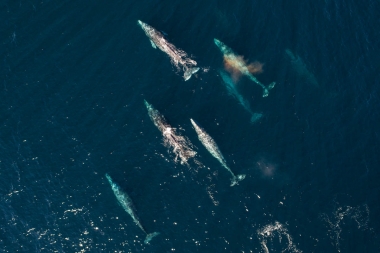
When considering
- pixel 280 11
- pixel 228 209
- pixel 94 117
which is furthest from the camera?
pixel 280 11

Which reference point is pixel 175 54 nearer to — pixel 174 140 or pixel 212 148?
pixel 174 140

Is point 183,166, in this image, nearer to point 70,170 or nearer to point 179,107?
point 179,107

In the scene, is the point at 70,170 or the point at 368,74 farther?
the point at 368,74

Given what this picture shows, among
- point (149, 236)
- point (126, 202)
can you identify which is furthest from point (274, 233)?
point (126, 202)

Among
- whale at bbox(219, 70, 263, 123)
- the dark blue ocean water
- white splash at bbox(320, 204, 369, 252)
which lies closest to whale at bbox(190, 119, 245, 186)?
the dark blue ocean water

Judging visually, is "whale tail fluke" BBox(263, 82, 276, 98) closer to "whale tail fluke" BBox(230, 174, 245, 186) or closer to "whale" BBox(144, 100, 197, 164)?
"whale tail fluke" BBox(230, 174, 245, 186)

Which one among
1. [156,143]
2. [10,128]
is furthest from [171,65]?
[10,128]

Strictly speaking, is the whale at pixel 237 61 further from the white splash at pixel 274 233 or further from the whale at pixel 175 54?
the white splash at pixel 274 233
